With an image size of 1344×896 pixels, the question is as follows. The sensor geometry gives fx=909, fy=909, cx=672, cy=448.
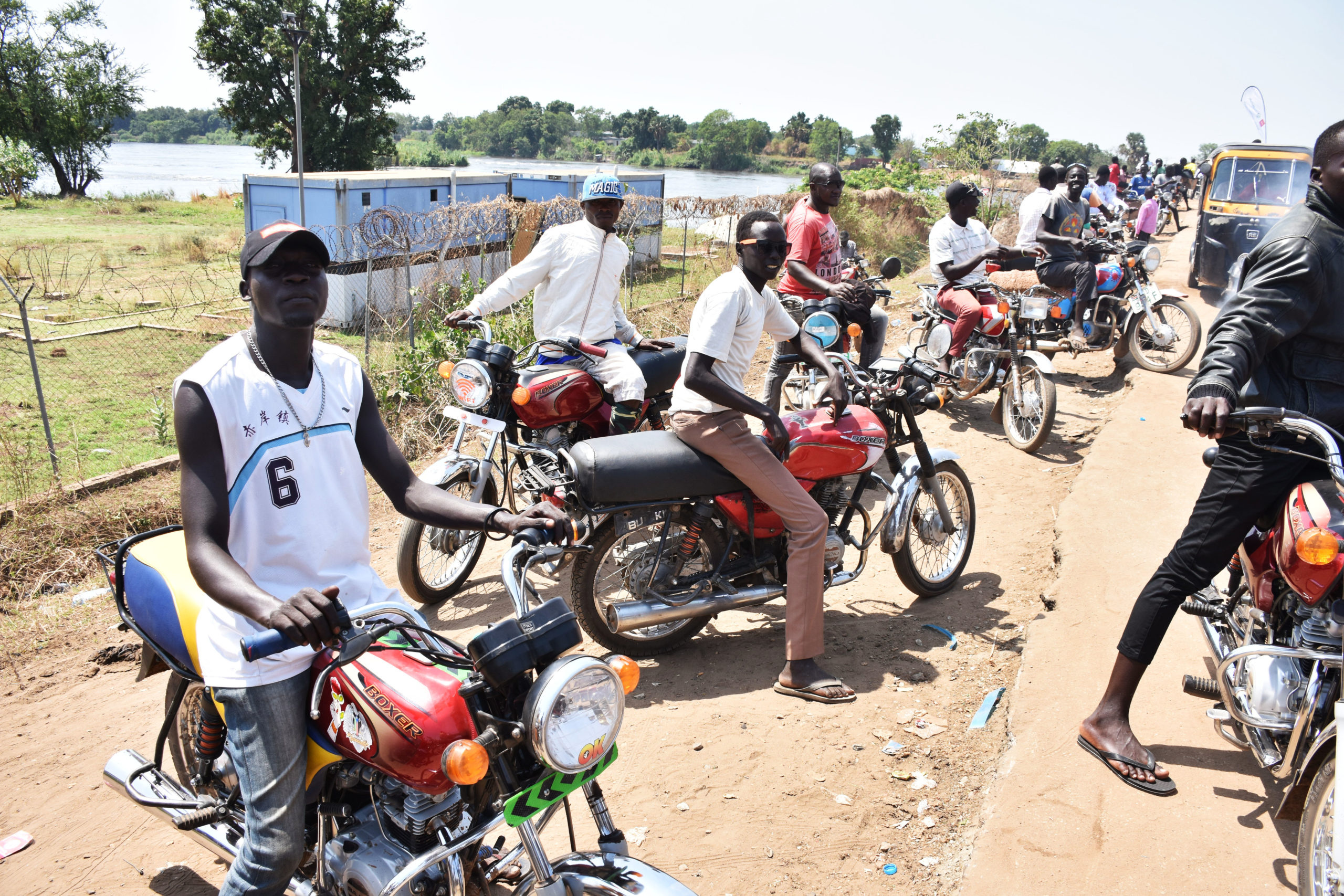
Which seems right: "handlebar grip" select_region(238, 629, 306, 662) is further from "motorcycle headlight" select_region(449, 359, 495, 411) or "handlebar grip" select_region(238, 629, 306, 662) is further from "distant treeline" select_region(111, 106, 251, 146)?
"distant treeline" select_region(111, 106, 251, 146)

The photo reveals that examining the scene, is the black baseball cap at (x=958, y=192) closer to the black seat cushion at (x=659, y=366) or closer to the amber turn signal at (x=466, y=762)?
the black seat cushion at (x=659, y=366)

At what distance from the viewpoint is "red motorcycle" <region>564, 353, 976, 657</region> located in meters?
4.14

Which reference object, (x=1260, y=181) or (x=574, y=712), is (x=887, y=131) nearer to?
(x=1260, y=181)

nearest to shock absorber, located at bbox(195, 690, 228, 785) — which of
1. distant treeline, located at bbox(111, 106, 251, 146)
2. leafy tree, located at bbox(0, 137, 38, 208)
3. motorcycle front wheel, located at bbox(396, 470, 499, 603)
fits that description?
motorcycle front wheel, located at bbox(396, 470, 499, 603)

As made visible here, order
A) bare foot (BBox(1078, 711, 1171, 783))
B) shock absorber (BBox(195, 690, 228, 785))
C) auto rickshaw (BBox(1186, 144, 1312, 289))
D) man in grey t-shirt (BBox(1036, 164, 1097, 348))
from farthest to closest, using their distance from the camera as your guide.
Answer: auto rickshaw (BBox(1186, 144, 1312, 289))
man in grey t-shirt (BBox(1036, 164, 1097, 348))
bare foot (BBox(1078, 711, 1171, 783))
shock absorber (BBox(195, 690, 228, 785))

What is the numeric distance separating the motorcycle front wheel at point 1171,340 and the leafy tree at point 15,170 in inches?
1456

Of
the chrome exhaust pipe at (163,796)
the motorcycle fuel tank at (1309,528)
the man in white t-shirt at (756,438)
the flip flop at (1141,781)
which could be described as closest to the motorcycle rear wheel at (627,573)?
the man in white t-shirt at (756,438)

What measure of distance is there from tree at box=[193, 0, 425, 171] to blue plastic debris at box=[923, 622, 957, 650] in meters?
33.2

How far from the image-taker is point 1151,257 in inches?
371

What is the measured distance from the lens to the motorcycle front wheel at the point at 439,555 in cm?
482

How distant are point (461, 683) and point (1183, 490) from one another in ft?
18.7

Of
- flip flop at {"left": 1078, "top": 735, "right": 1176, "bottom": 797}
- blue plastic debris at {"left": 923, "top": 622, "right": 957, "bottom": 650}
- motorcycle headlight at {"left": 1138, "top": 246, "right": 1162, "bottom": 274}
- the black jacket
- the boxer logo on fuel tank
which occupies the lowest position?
blue plastic debris at {"left": 923, "top": 622, "right": 957, "bottom": 650}

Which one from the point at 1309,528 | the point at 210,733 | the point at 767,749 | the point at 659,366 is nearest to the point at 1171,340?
the point at 659,366

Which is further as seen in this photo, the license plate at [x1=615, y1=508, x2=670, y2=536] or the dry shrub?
the dry shrub
